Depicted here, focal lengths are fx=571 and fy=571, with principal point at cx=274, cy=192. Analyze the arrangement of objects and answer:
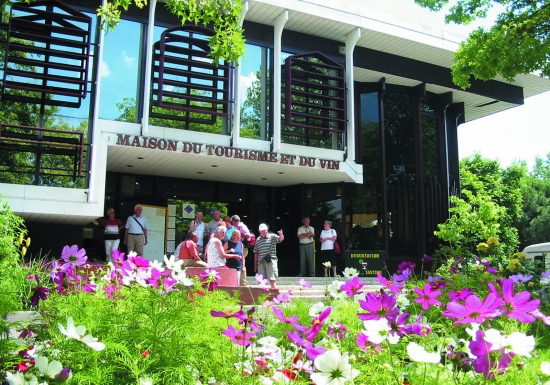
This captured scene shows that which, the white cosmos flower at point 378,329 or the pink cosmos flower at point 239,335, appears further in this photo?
the pink cosmos flower at point 239,335

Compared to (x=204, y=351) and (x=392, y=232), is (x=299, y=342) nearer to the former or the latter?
(x=204, y=351)

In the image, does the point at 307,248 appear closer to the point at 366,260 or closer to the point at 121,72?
the point at 366,260

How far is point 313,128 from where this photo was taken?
15.5 metres

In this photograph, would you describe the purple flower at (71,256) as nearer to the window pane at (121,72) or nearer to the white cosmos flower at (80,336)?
the white cosmos flower at (80,336)

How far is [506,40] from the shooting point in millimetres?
11211

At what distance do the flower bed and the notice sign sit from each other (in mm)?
13357

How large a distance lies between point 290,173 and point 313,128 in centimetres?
139

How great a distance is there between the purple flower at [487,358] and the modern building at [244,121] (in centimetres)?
1123

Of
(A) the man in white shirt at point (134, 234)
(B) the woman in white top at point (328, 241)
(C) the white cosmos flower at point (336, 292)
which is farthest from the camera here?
(B) the woman in white top at point (328, 241)

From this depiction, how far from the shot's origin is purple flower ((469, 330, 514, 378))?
1.52m

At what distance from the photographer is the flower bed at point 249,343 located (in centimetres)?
160

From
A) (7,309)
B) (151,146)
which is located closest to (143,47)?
(151,146)

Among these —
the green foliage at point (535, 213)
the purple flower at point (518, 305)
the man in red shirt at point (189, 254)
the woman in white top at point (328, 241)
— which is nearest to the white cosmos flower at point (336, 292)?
the purple flower at point (518, 305)

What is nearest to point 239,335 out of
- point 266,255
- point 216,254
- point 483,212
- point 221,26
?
point 221,26
